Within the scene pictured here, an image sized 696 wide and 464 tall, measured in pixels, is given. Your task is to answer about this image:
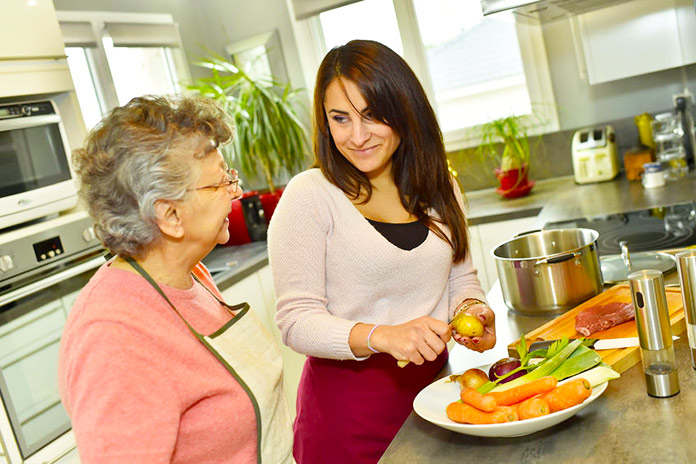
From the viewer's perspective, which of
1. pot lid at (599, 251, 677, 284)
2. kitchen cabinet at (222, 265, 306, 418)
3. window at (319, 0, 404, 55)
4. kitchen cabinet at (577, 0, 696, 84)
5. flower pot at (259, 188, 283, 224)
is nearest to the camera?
pot lid at (599, 251, 677, 284)

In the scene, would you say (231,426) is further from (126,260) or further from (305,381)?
(305,381)

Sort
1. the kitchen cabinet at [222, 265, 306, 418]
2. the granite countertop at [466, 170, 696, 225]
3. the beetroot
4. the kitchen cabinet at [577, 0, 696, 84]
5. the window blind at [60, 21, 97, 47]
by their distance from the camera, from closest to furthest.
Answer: the beetroot → the granite countertop at [466, 170, 696, 225] → the kitchen cabinet at [222, 265, 306, 418] → the kitchen cabinet at [577, 0, 696, 84] → the window blind at [60, 21, 97, 47]

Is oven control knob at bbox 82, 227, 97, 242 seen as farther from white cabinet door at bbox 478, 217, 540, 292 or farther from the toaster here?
the toaster

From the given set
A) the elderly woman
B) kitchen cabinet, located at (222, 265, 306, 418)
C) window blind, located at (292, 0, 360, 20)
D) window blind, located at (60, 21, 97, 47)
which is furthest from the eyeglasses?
window blind, located at (292, 0, 360, 20)

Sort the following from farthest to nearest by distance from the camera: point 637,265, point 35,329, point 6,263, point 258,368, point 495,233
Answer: point 495,233
point 35,329
point 6,263
point 637,265
point 258,368

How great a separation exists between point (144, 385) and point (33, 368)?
1.44 metres

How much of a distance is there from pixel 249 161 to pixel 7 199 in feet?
5.56

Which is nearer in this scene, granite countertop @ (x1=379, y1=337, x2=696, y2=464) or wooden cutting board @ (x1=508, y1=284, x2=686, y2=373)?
granite countertop @ (x1=379, y1=337, x2=696, y2=464)

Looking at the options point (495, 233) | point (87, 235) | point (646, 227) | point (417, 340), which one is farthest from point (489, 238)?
point (417, 340)

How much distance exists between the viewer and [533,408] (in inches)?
44.9

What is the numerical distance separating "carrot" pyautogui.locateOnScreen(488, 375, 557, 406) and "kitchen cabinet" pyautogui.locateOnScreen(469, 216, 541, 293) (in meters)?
1.97

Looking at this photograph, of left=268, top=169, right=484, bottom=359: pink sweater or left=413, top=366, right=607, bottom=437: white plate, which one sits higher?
left=268, top=169, right=484, bottom=359: pink sweater

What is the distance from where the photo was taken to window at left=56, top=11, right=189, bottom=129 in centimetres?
330

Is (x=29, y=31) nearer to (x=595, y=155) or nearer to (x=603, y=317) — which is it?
(x=603, y=317)
